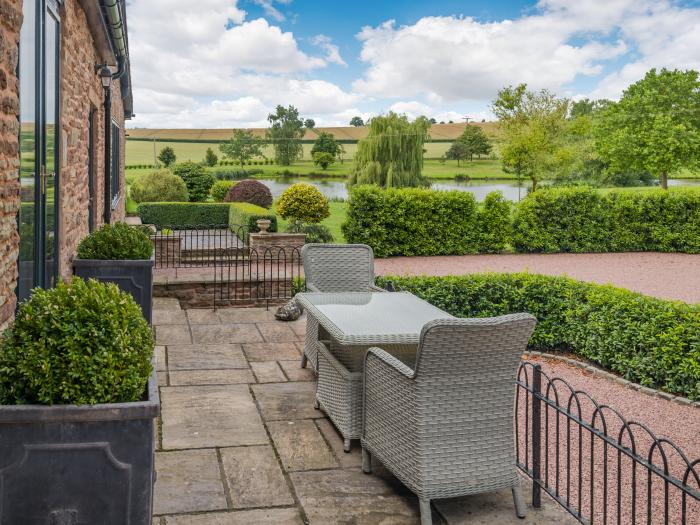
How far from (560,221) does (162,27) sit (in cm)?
1006

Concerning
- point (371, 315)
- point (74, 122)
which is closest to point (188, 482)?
point (371, 315)

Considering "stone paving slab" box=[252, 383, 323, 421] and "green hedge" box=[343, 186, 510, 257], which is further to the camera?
"green hedge" box=[343, 186, 510, 257]

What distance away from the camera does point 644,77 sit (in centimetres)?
3628

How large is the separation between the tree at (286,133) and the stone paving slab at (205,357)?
4724 centimetres

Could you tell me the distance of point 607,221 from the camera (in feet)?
55.7

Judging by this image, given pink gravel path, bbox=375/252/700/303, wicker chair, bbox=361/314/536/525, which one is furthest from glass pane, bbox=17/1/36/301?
pink gravel path, bbox=375/252/700/303

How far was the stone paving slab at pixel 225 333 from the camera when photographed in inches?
282

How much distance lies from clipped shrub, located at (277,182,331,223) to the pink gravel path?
6.42ft

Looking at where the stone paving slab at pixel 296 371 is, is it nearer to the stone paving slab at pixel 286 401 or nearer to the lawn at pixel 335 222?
the stone paving slab at pixel 286 401

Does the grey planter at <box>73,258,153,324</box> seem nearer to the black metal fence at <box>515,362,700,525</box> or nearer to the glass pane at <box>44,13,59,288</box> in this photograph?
the glass pane at <box>44,13,59,288</box>

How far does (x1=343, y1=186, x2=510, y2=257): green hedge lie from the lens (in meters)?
15.4

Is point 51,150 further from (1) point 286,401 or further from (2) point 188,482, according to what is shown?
(2) point 188,482

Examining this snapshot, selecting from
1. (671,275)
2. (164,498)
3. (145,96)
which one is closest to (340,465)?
(164,498)

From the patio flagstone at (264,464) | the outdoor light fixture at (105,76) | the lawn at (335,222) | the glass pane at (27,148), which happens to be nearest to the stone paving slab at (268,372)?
the patio flagstone at (264,464)
